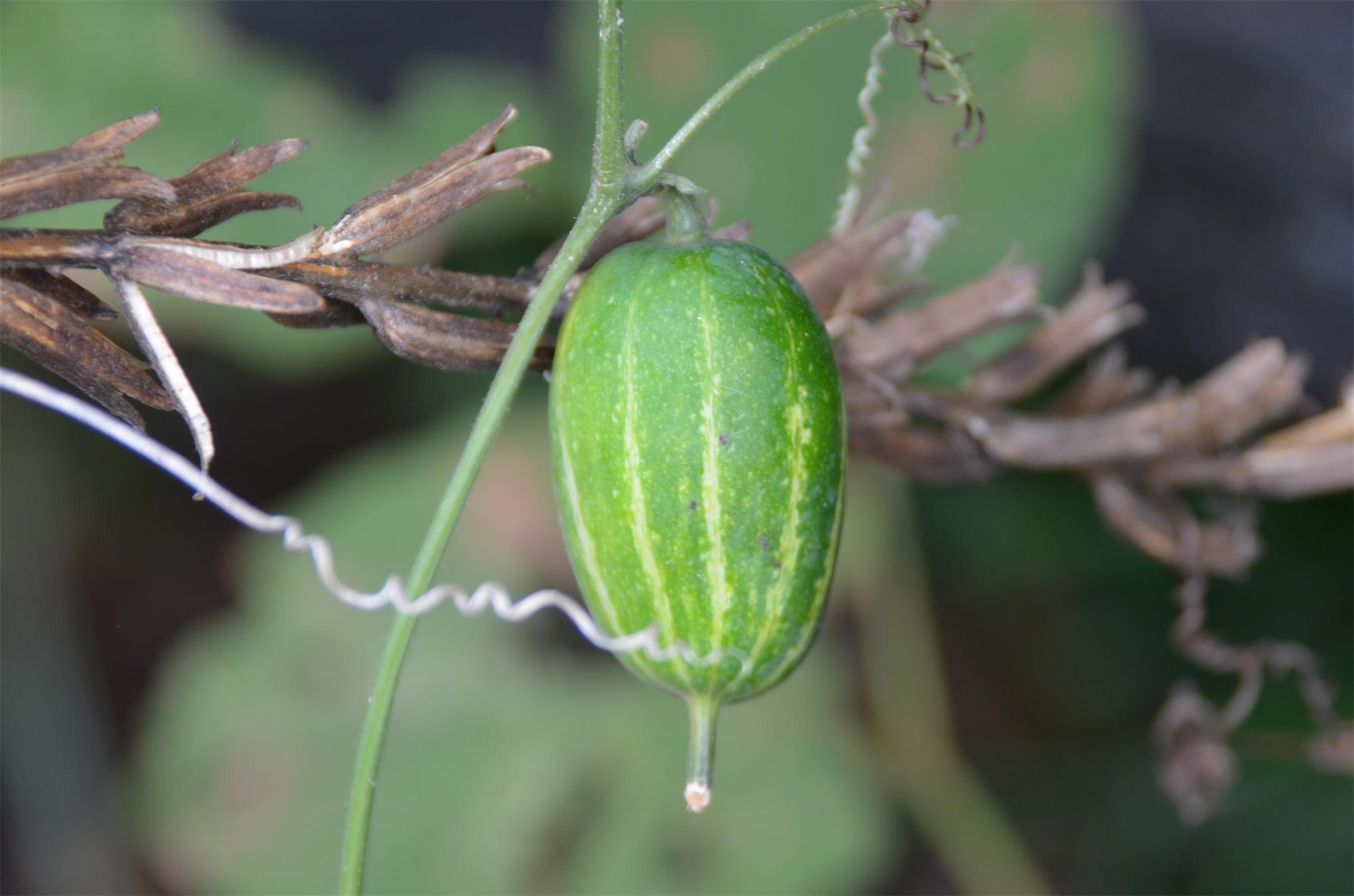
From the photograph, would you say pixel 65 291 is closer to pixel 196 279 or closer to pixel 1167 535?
pixel 196 279

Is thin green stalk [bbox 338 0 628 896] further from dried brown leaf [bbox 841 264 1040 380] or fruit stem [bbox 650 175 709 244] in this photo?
dried brown leaf [bbox 841 264 1040 380]

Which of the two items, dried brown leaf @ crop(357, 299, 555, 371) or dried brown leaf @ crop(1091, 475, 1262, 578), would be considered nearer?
dried brown leaf @ crop(357, 299, 555, 371)

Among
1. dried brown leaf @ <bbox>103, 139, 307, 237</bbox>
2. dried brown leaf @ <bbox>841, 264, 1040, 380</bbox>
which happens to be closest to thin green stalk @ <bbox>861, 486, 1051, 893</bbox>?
dried brown leaf @ <bbox>841, 264, 1040, 380</bbox>

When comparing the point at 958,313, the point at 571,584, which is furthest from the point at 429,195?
the point at 571,584

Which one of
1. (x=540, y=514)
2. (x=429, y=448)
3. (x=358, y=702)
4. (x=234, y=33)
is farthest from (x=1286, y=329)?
(x=234, y=33)

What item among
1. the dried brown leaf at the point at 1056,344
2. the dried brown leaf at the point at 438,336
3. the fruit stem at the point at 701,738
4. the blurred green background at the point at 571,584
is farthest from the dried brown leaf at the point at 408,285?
the blurred green background at the point at 571,584

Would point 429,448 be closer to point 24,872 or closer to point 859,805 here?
point 859,805
